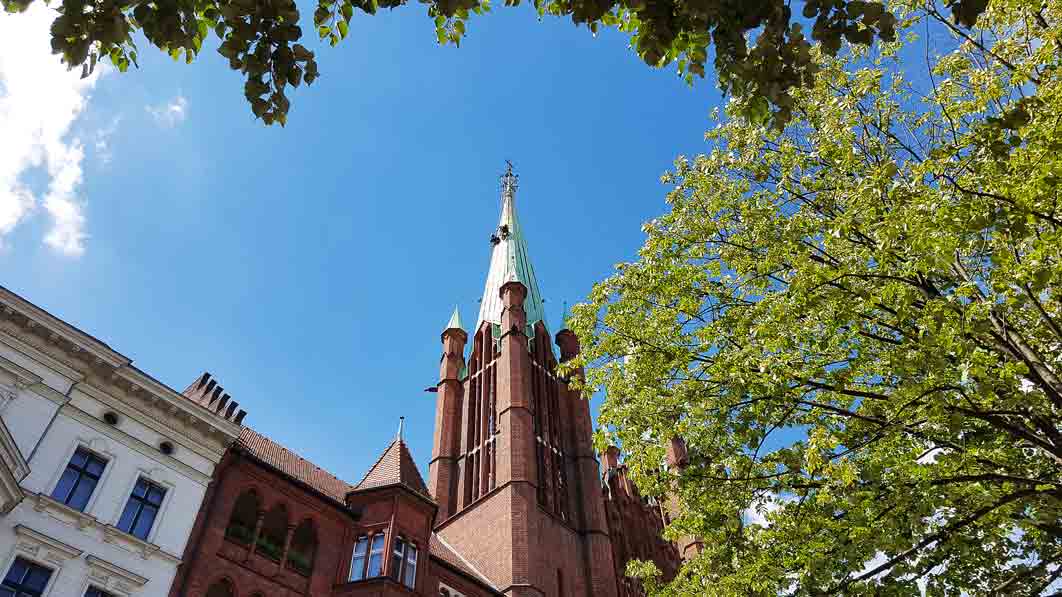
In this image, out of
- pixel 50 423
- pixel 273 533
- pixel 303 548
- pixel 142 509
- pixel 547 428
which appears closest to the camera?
pixel 50 423

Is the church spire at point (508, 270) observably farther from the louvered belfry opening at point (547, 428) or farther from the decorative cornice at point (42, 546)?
the decorative cornice at point (42, 546)

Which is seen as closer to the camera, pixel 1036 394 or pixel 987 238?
pixel 1036 394

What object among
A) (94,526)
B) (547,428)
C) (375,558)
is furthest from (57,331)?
(547,428)

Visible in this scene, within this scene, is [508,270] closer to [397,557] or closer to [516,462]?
[516,462]

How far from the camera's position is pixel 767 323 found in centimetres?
1141

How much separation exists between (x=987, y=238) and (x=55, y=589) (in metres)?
19.0

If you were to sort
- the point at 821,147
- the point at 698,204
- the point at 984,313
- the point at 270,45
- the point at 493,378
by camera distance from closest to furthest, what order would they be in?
the point at 270,45
the point at 984,313
the point at 821,147
the point at 698,204
the point at 493,378

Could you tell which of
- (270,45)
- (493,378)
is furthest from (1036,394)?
(493,378)

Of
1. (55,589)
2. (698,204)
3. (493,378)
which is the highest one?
(493,378)

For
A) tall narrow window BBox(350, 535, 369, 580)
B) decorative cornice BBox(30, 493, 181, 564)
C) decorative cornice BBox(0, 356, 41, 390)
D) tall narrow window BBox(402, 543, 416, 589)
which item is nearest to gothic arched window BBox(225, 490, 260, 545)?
decorative cornice BBox(30, 493, 181, 564)

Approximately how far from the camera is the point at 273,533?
21688 mm

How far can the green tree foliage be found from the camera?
931 centimetres

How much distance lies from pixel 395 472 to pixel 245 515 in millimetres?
5378

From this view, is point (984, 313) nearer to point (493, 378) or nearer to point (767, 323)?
point (767, 323)
